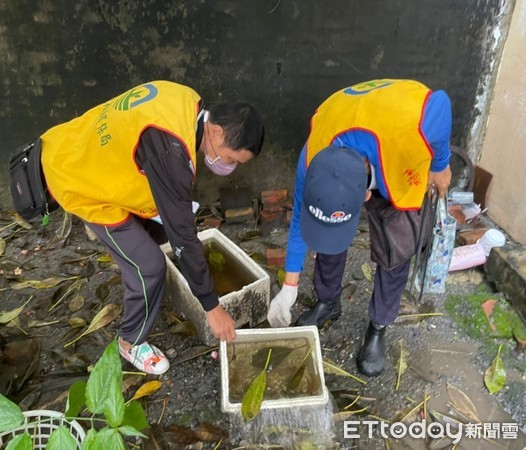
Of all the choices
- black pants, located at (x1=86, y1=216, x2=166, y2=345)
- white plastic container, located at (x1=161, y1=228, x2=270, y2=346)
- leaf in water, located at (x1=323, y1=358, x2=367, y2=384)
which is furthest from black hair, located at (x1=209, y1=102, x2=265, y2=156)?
leaf in water, located at (x1=323, y1=358, x2=367, y2=384)

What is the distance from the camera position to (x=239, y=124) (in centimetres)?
157

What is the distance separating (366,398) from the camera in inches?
78.5

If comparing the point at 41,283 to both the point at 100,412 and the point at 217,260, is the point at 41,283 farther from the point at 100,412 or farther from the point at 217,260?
the point at 100,412

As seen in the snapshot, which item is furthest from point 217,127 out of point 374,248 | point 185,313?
point 185,313

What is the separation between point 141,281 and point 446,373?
148cm

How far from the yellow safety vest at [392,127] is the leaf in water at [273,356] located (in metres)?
0.79

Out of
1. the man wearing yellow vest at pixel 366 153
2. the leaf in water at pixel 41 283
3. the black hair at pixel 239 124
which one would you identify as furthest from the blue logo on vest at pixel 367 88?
the leaf in water at pixel 41 283

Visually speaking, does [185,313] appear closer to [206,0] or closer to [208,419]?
[208,419]

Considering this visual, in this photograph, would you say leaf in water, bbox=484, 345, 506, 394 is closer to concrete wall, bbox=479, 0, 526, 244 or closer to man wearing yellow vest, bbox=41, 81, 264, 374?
concrete wall, bbox=479, 0, 526, 244

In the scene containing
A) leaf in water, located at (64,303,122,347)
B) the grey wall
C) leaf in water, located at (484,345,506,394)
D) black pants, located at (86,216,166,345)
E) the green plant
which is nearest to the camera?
the green plant

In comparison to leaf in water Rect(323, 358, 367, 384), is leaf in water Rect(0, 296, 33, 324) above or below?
above

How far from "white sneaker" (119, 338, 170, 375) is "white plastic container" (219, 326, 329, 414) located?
0.36 meters

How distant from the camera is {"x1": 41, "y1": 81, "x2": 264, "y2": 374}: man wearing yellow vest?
58.9 inches

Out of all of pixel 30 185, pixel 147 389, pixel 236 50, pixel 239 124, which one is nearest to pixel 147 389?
pixel 147 389
